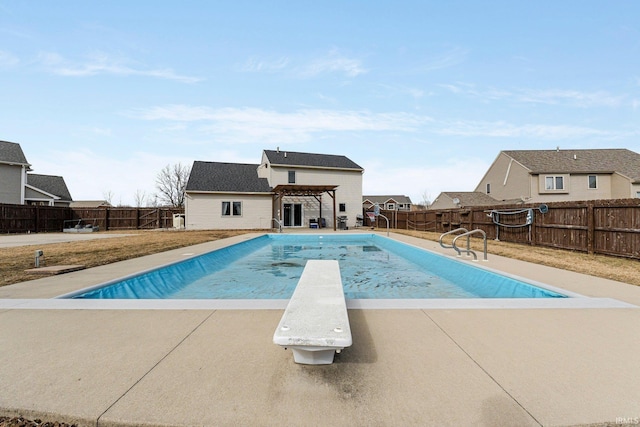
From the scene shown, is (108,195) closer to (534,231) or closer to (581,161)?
(534,231)

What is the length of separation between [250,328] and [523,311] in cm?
334

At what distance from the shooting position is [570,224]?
31.7 feet

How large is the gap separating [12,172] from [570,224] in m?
34.1

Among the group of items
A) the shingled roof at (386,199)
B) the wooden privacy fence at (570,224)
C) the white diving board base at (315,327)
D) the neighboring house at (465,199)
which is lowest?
the white diving board base at (315,327)

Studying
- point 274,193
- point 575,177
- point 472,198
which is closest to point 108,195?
point 274,193

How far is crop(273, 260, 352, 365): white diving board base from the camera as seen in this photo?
206cm

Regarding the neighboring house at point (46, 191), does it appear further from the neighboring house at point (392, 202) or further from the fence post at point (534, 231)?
the neighboring house at point (392, 202)

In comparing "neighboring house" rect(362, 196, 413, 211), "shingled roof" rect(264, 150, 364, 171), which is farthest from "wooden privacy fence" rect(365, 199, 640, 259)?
"neighboring house" rect(362, 196, 413, 211)

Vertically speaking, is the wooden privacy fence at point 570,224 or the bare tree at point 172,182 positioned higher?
the bare tree at point 172,182

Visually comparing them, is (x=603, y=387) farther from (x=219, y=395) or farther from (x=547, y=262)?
(x=547, y=262)

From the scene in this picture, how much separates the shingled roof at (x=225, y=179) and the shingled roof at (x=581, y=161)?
76.6ft

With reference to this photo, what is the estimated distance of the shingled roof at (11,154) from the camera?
21.4 m

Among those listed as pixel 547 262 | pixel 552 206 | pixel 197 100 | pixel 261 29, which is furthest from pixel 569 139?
pixel 197 100

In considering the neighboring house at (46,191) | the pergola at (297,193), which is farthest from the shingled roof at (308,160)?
the neighboring house at (46,191)
